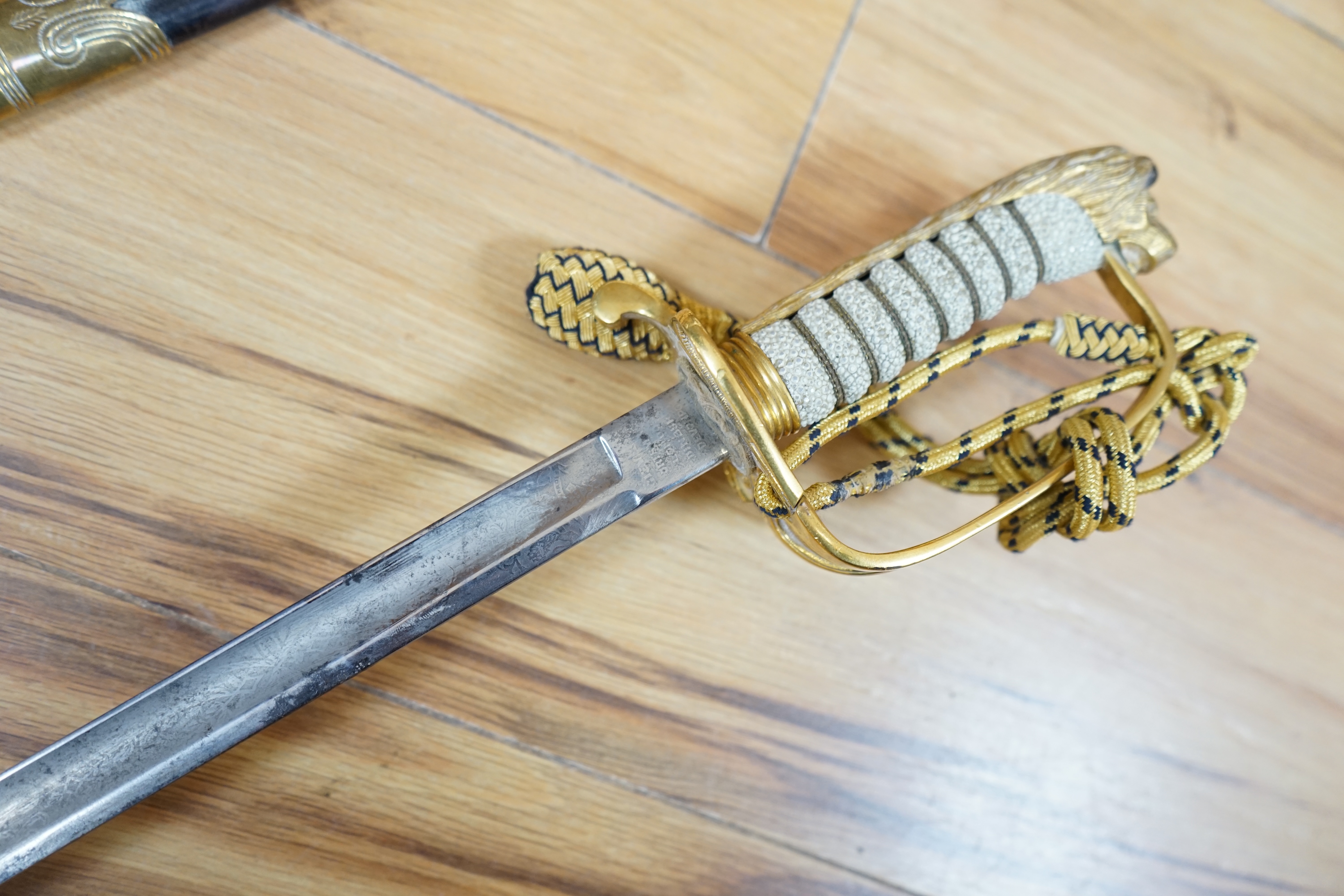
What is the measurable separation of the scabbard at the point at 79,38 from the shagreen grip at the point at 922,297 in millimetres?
583

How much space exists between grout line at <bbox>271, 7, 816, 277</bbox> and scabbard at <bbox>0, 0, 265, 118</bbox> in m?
0.08

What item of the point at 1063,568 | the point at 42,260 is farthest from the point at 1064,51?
the point at 42,260

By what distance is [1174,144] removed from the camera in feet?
3.04

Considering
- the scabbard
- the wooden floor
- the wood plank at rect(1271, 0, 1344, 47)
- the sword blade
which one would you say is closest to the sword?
the sword blade

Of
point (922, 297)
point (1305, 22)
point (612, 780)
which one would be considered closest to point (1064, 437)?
point (922, 297)

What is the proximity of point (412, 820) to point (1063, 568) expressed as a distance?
29.0 inches

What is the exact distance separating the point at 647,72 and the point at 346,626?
601 millimetres

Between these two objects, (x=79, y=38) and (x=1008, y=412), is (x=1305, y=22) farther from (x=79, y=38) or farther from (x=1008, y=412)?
(x=79, y=38)

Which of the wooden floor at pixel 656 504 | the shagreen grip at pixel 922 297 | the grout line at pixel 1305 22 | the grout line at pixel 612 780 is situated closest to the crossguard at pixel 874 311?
the shagreen grip at pixel 922 297

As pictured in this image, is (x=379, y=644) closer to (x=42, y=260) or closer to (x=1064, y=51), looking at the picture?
(x=42, y=260)

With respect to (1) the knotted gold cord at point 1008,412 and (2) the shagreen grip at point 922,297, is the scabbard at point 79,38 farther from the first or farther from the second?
(2) the shagreen grip at point 922,297

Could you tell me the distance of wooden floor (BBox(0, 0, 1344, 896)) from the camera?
712 mm

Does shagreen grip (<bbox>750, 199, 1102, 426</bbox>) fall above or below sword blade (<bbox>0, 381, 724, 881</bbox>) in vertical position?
above

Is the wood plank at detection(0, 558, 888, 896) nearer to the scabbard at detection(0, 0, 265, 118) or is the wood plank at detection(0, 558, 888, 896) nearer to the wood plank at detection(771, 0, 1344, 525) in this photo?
the scabbard at detection(0, 0, 265, 118)
